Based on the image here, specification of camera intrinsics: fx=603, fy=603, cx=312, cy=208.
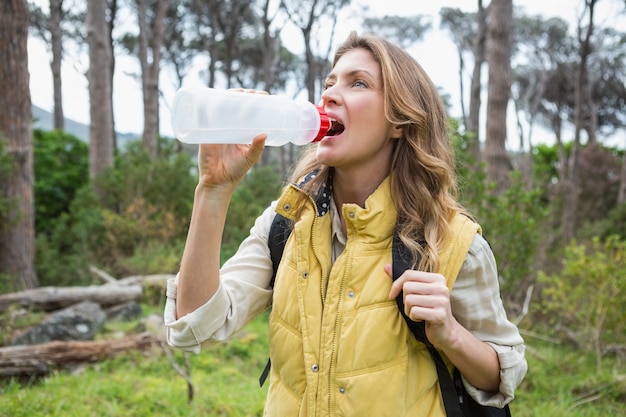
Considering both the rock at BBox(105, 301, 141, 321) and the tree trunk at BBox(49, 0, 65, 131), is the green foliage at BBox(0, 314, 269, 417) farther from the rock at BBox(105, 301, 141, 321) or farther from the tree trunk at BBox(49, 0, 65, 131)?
the tree trunk at BBox(49, 0, 65, 131)

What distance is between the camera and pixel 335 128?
1.67 metres

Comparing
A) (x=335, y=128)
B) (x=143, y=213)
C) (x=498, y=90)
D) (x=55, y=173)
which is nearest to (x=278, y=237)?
(x=335, y=128)

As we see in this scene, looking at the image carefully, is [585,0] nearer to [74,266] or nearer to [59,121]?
[74,266]

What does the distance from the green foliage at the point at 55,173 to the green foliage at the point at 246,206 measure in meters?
2.93

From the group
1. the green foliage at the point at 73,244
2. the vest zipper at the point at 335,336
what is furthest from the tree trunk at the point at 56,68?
the vest zipper at the point at 335,336

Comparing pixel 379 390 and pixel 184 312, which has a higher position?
pixel 184 312

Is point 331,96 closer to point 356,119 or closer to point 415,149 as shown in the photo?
point 356,119

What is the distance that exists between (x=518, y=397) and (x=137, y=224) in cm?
589

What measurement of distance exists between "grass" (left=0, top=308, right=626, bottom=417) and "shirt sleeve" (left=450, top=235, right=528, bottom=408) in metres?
2.63

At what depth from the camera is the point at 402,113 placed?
5.53 feet

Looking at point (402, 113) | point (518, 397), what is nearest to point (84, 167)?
point (518, 397)

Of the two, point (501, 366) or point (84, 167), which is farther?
point (84, 167)

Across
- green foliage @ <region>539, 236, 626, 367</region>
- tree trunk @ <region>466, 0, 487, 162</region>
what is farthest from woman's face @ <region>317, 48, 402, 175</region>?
tree trunk @ <region>466, 0, 487, 162</region>

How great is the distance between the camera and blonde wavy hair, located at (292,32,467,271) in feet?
5.35
